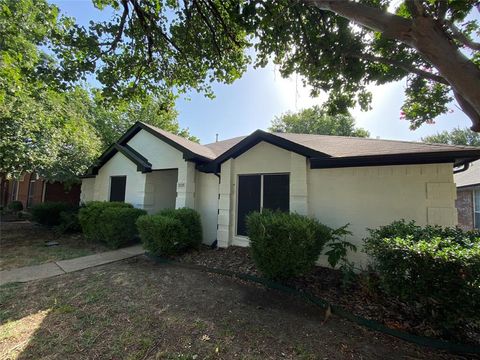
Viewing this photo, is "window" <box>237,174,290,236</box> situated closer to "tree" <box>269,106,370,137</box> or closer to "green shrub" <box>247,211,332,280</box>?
"green shrub" <box>247,211,332,280</box>

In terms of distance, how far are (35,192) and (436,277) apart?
81.7 ft

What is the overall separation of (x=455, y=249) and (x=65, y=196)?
21.8 m

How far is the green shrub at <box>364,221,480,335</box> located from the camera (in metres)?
2.82

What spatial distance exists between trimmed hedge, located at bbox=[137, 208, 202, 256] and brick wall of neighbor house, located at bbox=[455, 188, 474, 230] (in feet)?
46.1

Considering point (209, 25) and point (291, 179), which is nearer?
point (209, 25)

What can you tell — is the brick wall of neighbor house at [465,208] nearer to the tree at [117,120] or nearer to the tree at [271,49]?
the tree at [271,49]

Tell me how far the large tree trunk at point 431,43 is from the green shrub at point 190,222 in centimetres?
674

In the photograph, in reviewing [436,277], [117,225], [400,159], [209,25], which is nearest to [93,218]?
[117,225]

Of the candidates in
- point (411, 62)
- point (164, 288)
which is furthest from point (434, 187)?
point (164, 288)

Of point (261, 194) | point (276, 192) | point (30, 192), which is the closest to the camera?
point (276, 192)

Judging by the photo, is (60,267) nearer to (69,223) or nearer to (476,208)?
(69,223)

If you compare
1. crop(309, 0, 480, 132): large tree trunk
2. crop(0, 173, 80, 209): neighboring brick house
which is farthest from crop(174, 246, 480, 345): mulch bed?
crop(0, 173, 80, 209): neighboring brick house

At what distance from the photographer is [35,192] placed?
18422mm

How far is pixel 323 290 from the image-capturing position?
485 cm
